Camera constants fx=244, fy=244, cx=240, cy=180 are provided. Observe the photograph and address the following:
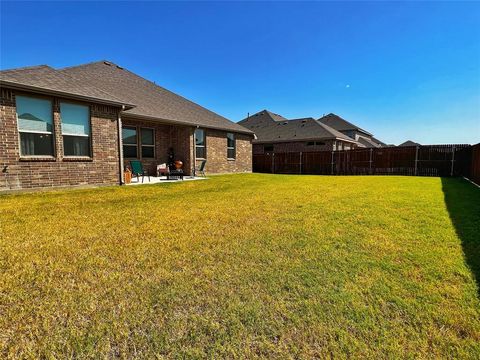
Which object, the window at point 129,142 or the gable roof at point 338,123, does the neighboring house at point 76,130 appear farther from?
the gable roof at point 338,123

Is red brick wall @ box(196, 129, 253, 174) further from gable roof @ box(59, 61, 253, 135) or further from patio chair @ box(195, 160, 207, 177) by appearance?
gable roof @ box(59, 61, 253, 135)

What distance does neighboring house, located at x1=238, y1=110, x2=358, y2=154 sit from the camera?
25219 mm

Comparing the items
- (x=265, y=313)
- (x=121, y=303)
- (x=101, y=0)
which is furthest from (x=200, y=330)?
(x=101, y=0)

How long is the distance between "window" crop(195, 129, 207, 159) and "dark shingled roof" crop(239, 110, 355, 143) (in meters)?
13.0

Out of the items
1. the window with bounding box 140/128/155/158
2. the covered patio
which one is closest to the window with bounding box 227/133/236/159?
the covered patio

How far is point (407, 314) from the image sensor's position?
6.92 ft

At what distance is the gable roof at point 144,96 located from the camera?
13194 mm

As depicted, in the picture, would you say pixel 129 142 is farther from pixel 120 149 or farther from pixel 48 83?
pixel 48 83

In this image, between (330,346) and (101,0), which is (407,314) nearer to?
(330,346)

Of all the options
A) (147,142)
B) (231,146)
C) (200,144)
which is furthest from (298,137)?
(147,142)

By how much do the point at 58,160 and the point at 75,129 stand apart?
129 cm

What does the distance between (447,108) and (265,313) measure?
26324mm

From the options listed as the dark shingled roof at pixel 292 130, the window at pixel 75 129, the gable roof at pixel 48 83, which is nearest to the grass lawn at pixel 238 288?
the window at pixel 75 129

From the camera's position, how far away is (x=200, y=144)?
1631 centimetres
